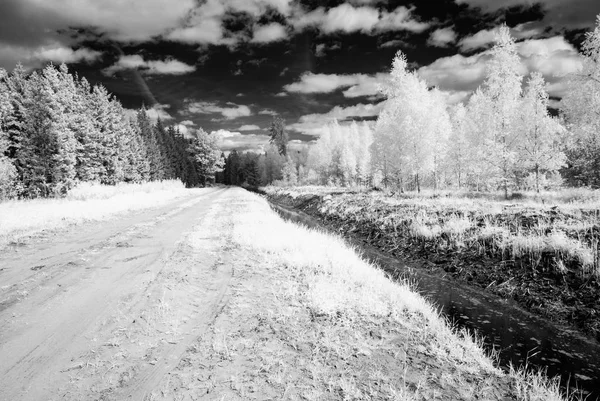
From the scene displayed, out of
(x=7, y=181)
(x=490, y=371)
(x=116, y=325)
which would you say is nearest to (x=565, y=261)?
(x=490, y=371)

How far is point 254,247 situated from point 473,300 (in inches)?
266

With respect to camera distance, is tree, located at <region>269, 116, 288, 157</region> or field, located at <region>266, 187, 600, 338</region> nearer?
field, located at <region>266, 187, 600, 338</region>

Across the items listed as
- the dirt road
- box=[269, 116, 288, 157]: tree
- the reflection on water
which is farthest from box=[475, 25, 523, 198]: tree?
box=[269, 116, 288, 157]: tree

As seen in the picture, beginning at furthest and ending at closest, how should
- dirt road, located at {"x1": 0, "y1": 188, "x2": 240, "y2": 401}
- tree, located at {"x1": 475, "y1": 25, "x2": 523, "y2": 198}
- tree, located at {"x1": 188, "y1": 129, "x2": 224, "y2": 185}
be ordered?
tree, located at {"x1": 188, "y1": 129, "x2": 224, "y2": 185}, tree, located at {"x1": 475, "y1": 25, "x2": 523, "y2": 198}, dirt road, located at {"x1": 0, "y1": 188, "x2": 240, "y2": 401}

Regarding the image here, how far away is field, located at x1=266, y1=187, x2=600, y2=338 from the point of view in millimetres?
7883

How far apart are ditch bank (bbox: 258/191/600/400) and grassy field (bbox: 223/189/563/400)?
0.97 metres

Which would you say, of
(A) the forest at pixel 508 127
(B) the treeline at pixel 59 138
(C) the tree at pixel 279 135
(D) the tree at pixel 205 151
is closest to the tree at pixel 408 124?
(A) the forest at pixel 508 127

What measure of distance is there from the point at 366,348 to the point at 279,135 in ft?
345

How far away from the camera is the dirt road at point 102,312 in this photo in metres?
3.91

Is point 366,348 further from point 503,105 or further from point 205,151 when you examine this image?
point 205,151

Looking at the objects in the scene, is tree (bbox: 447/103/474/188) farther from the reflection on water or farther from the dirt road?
the dirt road

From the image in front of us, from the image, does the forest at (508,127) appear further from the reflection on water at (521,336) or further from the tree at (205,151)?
the tree at (205,151)

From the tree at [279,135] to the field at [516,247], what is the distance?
298 feet

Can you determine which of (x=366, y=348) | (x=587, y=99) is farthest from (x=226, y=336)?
(x=587, y=99)
